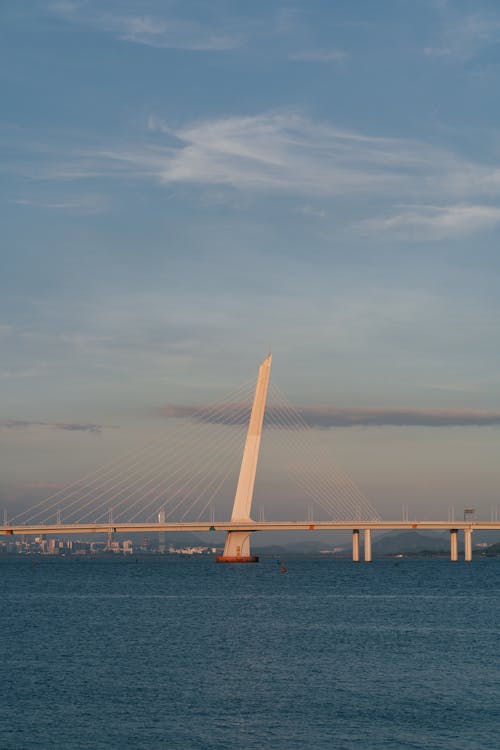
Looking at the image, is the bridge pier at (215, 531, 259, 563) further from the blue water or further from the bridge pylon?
the blue water

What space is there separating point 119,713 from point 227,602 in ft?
159

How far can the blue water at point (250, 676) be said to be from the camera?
3266cm

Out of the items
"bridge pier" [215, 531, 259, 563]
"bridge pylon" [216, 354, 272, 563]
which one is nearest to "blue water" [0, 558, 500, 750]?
"bridge pylon" [216, 354, 272, 563]

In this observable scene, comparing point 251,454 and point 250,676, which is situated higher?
point 251,454

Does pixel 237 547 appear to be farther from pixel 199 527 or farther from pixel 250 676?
pixel 250 676

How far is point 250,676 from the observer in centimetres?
4325

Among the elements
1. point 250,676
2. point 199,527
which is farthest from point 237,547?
point 250,676

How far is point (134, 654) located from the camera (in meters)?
50.1

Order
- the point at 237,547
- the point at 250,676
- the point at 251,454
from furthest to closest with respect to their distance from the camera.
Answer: the point at 237,547 < the point at 251,454 < the point at 250,676

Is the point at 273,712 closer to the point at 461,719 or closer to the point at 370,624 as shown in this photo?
the point at 461,719

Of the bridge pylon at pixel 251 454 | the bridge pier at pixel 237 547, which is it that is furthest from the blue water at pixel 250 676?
the bridge pier at pixel 237 547

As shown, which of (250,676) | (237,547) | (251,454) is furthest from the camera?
(237,547)

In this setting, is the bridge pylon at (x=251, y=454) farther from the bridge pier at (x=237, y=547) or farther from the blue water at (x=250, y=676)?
the blue water at (x=250, y=676)

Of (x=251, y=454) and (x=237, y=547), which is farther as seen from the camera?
(x=237, y=547)
